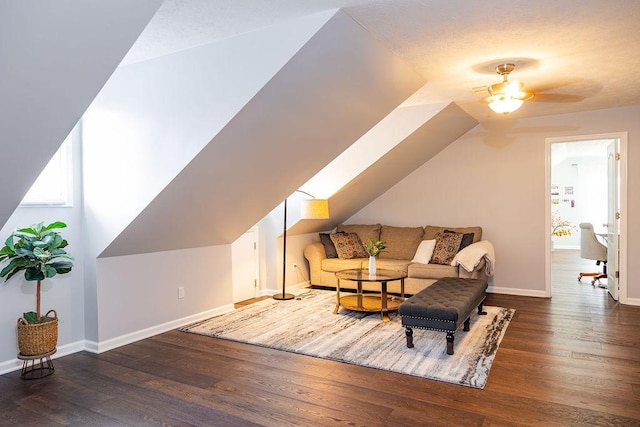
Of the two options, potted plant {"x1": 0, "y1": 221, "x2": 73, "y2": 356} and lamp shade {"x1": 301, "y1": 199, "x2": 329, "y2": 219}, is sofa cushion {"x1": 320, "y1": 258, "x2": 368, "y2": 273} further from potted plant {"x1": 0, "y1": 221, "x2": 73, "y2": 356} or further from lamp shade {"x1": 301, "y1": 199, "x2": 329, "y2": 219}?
potted plant {"x1": 0, "y1": 221, "x2": 73, "y2": 356}

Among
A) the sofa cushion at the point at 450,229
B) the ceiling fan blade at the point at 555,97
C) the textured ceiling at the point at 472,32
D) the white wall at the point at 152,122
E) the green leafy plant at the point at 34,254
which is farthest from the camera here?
the sofa cushion at the point at 450,229

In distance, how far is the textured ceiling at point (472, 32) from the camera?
2.47m

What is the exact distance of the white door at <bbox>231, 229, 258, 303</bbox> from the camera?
216 inches

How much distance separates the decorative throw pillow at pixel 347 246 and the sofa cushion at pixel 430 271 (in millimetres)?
940

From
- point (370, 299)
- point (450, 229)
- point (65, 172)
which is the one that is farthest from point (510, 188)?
point (65, 172)

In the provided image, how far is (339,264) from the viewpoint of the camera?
6.03 meters

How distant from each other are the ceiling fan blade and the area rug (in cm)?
233

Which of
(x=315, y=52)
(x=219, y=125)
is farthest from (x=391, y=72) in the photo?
(x=219, y=125)

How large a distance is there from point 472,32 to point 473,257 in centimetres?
295

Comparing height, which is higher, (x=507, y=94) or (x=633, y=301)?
(x=507, y=94)

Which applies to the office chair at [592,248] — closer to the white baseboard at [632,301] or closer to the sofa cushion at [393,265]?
the white baseboard at [632,301]

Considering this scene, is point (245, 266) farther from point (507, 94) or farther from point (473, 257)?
point (507, 94)

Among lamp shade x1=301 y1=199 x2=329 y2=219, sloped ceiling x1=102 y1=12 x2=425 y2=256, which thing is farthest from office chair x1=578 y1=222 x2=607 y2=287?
sloped ceiling x1=102 y1=12 x2=425 y2=256

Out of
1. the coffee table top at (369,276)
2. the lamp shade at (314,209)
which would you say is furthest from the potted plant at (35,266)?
the lamp shade at (314,209)
